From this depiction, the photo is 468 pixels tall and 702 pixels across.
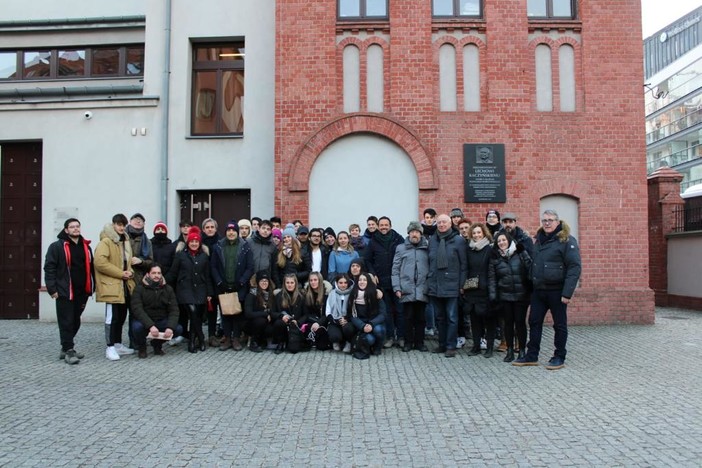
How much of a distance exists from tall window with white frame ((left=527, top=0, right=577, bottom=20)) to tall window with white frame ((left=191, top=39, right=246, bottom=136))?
6.30 meters

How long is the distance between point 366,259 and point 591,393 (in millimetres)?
4148

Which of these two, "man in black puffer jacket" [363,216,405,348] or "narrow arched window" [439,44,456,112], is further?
"narrow arched window" [439,44,456,112]

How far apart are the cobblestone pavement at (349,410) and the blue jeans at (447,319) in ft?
1.16

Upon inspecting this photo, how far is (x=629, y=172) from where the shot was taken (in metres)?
12.5

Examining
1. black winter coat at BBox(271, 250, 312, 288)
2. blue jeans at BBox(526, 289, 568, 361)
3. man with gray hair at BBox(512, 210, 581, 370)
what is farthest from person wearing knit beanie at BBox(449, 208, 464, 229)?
black winter coat at BBox(271, 250, 312, 288)

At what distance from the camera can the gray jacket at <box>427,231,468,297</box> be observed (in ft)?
30.3

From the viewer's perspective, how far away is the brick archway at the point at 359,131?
12344mm

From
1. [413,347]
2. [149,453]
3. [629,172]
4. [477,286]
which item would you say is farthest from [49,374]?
[629,172]

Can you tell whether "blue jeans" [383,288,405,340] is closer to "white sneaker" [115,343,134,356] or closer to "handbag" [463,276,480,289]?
"handbag" [463,276,480,289]

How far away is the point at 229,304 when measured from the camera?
379 inches

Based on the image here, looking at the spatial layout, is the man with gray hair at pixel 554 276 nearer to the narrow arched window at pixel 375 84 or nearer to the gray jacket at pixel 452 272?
the gray jacket at pixel 452 272

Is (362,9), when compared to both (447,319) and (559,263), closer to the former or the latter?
(447,319)

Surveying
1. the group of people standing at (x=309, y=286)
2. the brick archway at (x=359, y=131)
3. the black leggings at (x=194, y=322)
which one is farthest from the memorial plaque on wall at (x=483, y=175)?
the black leggings at (x=194, y=322)

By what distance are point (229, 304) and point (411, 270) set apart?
2.86 meters
